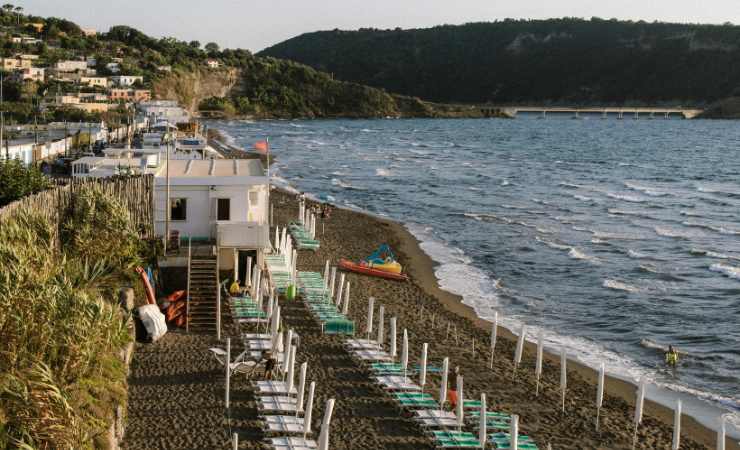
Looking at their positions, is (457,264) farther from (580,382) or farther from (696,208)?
(696,208)

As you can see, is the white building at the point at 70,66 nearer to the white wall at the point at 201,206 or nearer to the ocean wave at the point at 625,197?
the ocean wave at the point at 625,197

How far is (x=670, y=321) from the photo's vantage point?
2712 cm

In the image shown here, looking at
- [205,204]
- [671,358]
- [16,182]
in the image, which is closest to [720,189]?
[671,358]

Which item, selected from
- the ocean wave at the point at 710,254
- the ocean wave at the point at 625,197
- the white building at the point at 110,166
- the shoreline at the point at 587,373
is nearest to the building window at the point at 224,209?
the white building at the point at 110,166

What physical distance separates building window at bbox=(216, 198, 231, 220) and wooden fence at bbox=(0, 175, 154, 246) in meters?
1.79

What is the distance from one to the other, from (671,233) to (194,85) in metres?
143

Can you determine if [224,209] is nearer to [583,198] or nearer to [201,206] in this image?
[201,206]

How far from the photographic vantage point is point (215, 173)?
1051 inches

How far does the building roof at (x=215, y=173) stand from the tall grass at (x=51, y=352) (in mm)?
6205

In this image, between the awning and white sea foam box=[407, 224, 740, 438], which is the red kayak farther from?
the awning

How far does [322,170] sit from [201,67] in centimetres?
12023

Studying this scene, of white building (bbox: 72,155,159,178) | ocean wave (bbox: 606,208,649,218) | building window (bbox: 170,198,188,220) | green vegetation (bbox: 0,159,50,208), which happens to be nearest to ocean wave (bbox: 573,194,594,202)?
ocean wave (bbox: 606,208,649,218)

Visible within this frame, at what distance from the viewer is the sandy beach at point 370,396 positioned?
15289 millimetres

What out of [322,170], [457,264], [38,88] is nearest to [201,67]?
[38,88]
